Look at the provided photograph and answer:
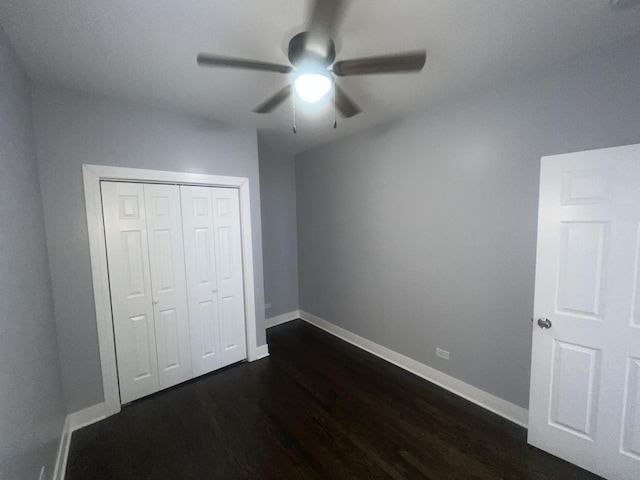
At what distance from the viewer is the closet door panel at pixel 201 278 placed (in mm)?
2473

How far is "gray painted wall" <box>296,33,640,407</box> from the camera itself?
1.62 meters

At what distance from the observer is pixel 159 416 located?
6.75 ft

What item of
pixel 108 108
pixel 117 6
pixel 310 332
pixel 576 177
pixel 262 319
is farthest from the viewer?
pixel 310 332

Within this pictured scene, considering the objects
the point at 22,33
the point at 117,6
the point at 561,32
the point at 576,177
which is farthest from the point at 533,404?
the point at 22,33

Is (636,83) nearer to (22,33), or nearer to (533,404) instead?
(533,404)

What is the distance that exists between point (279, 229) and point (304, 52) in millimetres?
2791

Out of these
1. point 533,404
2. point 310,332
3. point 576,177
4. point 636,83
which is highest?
point 636,83

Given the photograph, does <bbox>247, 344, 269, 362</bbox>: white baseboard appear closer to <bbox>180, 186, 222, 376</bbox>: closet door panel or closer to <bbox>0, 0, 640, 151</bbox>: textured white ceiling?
<bbox>180, 186, 222, 376</bbox>: closet door panel

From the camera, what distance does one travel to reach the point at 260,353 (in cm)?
292

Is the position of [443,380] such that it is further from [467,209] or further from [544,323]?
[467,209]

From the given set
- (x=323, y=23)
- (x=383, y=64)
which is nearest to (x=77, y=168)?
(x=323, y=23)

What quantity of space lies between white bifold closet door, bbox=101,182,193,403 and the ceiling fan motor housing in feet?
5.56

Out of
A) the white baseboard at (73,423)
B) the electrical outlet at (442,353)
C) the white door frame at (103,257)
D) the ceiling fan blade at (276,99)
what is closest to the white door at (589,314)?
the electrical outlet at (442,353)

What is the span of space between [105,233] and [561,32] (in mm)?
3434
